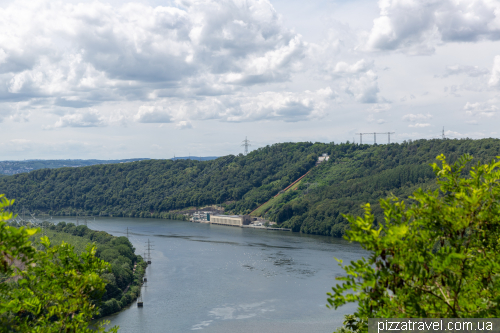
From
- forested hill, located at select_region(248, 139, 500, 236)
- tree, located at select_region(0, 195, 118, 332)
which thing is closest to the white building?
forested hill, located at select_region(248, 139, 500, 236)

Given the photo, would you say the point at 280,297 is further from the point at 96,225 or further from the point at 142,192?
the point at 142,192

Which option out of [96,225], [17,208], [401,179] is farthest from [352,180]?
[17,208]

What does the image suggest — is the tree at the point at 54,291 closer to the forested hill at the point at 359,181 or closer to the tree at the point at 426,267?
the tree at the point at 426,267

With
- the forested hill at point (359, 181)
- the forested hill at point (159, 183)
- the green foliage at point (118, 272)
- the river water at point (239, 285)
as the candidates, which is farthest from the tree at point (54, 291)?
the forested hill at point (159, 183)

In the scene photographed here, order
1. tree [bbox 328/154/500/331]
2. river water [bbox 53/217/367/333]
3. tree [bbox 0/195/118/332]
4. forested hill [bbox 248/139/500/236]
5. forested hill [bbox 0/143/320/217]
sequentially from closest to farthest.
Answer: tree [bbox 328/154/500/331], tree [bbox 0/195/118/332], river water [bbox 53/217/367/333], forested hill [bbox 248/139/500/236], forested hill [bbox 0/143/320/217]

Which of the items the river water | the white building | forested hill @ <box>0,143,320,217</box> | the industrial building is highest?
the white building

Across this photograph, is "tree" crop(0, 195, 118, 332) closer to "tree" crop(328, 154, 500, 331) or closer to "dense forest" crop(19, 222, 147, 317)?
"tree" crop(328, 154, 500, 331)

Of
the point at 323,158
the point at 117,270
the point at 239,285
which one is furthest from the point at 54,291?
the point at 323,158

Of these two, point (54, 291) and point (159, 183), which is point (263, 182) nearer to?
point (159, 183)

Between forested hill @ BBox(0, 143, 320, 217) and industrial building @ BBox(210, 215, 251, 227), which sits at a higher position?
forested hill @ BBox(0, 143, 320, 217)
